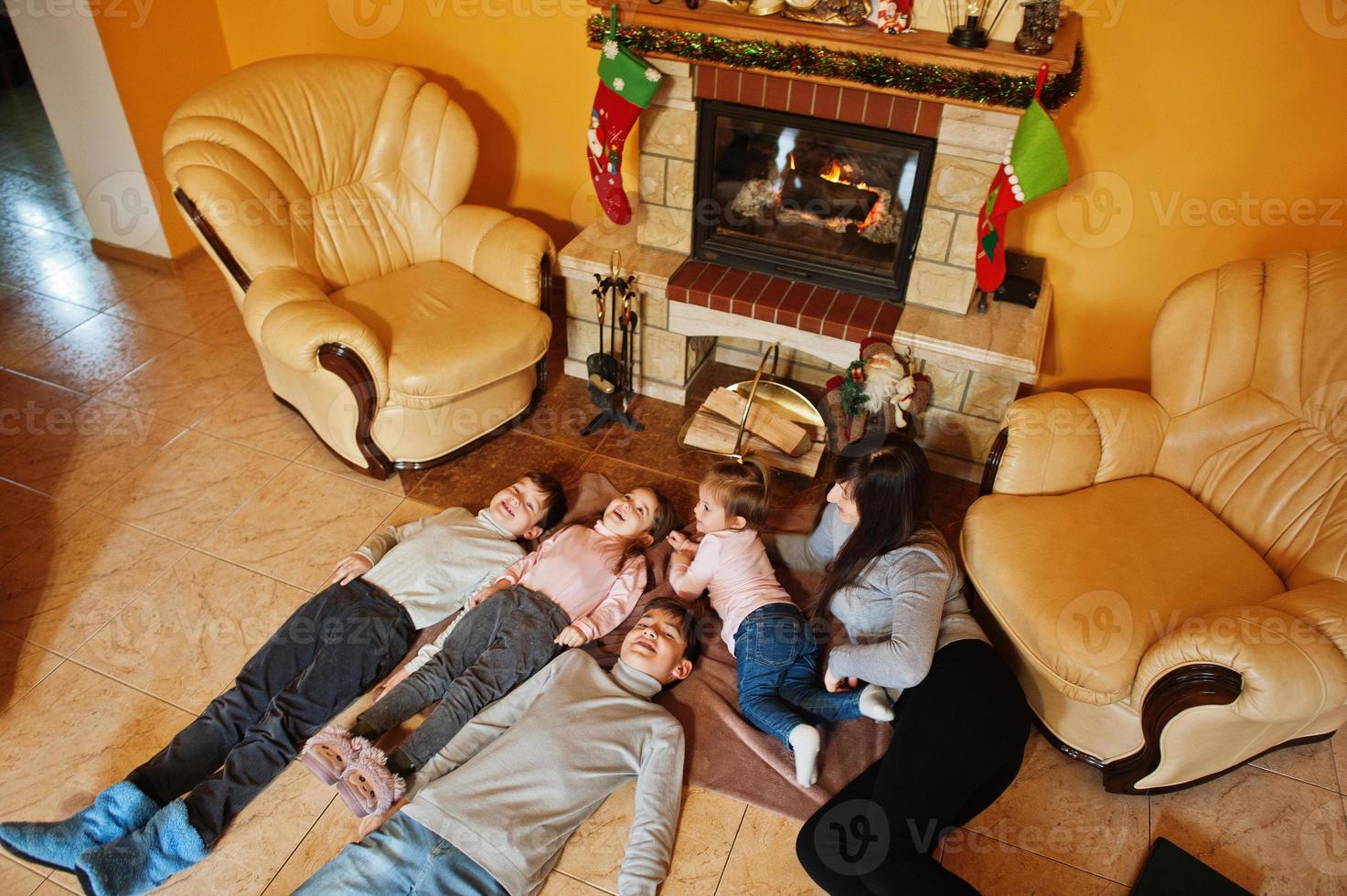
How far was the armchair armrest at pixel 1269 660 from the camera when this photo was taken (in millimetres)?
1901

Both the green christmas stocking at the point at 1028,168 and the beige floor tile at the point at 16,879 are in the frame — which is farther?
the green christmas stocking at the point at 1028,168

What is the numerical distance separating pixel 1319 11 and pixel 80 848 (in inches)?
148

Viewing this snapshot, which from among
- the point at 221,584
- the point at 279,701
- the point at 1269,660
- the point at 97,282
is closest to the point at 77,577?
the point at 221,584

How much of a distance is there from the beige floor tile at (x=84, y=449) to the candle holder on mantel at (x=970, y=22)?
280cm

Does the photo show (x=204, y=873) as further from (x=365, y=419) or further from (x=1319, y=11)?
(x=1319, y=11)

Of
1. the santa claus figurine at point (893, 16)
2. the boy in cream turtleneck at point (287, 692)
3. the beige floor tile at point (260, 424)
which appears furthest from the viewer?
the beige floor tile at point (260, 424)

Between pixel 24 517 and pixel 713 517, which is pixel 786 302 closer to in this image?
pixel 713 517

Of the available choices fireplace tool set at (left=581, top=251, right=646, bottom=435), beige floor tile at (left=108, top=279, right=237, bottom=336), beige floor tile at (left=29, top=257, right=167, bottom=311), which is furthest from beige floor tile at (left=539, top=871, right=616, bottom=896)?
beige floor tile at (left=29, top=257, right=167, bottom=311)

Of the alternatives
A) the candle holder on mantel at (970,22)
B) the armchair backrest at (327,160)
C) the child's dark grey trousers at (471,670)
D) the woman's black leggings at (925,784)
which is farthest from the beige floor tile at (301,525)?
the candle holder on mantel at (970,22)

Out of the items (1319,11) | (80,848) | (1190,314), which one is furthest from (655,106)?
(80,848)

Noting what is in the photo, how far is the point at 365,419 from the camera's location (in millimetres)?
2840

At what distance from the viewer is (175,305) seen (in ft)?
12.5

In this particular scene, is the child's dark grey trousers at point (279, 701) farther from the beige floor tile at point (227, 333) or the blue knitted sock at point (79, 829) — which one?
the beige floor tile at point (227, 333)

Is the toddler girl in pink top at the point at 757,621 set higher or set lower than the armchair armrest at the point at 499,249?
lower
